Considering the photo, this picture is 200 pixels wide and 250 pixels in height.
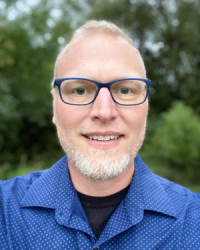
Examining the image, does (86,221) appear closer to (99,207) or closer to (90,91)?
(99,207)

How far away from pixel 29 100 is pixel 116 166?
8.94m

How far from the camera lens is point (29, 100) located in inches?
381

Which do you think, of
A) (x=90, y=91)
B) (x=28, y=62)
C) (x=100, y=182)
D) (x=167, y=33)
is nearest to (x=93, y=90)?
(x=90, y=91)

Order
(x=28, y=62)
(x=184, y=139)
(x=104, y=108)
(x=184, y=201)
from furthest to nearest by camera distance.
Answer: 1. (x=28, y=62)
2. (x=184, y=139)
3. (x=184, y=201)
4. (x=104, y=108)

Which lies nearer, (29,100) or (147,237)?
(147,237)

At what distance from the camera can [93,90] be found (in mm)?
1399

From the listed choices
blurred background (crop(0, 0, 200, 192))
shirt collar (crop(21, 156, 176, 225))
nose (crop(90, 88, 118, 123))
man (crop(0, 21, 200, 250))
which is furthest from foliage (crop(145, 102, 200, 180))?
nose (crop(90, 88, 118, 123))

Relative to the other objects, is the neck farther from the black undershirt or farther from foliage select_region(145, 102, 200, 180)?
foliage select_region(145, 102, 200, 180)

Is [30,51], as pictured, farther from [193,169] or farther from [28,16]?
[193,169]

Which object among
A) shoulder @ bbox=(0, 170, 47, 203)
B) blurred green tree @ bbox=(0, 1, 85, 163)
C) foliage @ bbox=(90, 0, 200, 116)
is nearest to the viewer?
shoulder @ bbox=(0, 170, 47, 203)

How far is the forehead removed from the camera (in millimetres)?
1379

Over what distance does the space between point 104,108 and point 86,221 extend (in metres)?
0.70

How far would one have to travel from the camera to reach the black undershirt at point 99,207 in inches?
56.6

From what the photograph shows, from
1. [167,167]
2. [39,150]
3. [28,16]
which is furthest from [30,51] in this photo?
[167,167]
